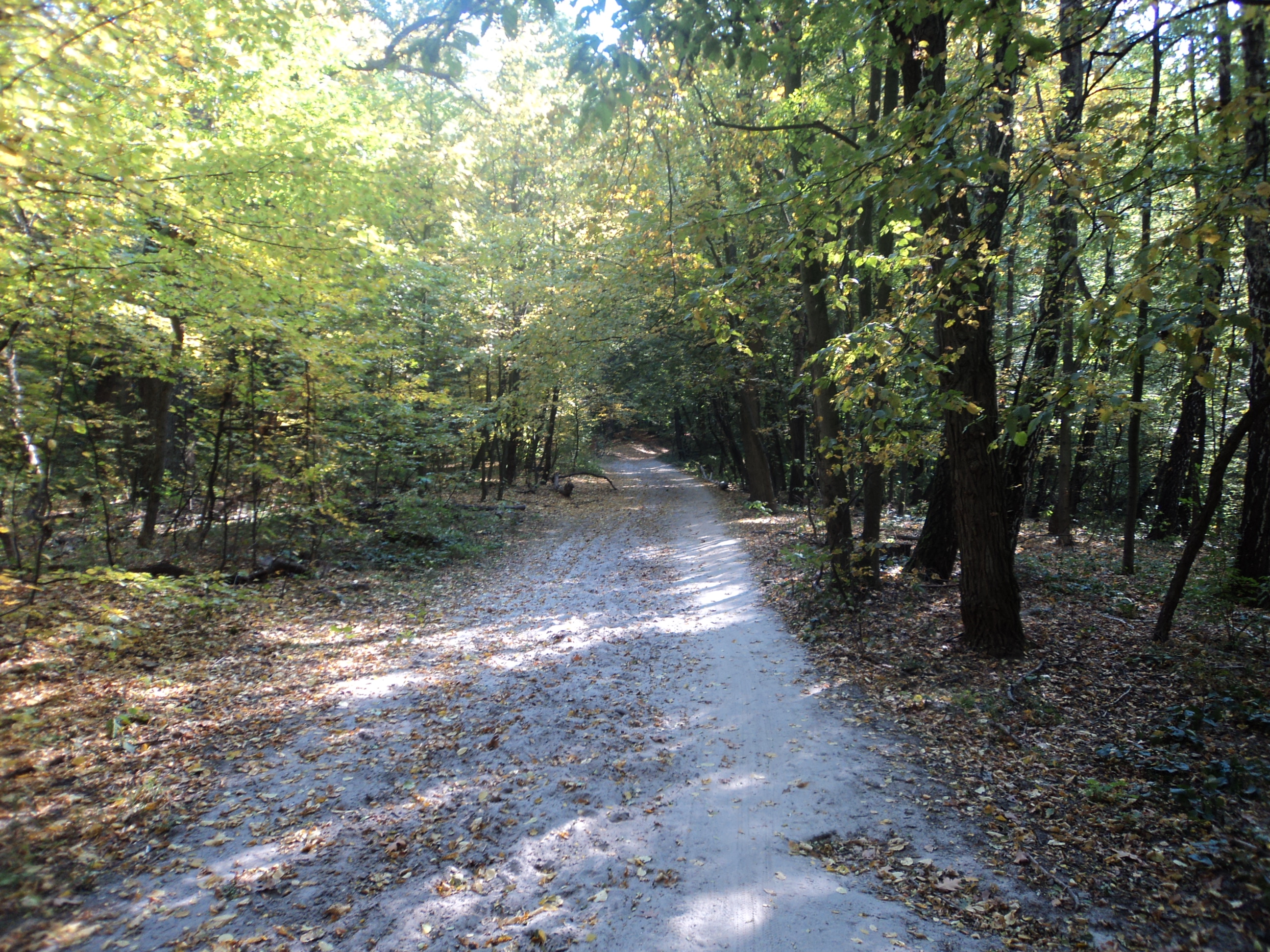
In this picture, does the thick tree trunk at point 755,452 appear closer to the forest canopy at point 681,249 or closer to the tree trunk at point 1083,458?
the forest canopy at point 681,249

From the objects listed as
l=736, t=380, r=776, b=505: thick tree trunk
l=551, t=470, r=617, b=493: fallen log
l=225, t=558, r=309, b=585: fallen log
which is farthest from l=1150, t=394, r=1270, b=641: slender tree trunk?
l=551, t=470, r=617, b=493: fallen log

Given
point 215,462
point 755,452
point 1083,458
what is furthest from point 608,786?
point 755,452

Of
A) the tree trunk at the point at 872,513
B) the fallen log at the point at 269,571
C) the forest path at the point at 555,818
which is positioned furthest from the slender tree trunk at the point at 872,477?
the fallen log at the point at 269,571

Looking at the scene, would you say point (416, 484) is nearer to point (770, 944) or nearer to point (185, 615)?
point (185, 615)

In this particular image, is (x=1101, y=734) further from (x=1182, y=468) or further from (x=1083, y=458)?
(x=1083, y=458)

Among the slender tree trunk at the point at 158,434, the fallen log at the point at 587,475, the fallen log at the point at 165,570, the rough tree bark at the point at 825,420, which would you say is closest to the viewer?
the fallen log at the point at 165,570

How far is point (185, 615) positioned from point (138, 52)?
5535mm

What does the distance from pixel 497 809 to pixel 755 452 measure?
16.4 meters

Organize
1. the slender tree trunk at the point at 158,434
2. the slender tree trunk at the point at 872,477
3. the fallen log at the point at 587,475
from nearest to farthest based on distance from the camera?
1. the slender tree trunk at the point at 158,434
2. the slender tree trunk at the point at 872,477
3. the fallen log at the point at 587,475

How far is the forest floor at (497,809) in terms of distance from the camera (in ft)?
10.2

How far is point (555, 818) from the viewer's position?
4.06 meters

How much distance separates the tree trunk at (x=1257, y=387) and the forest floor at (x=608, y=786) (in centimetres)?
121

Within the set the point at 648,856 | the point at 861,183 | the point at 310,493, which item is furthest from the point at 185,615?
the point at 861,183

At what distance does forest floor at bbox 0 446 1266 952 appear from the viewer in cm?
312
